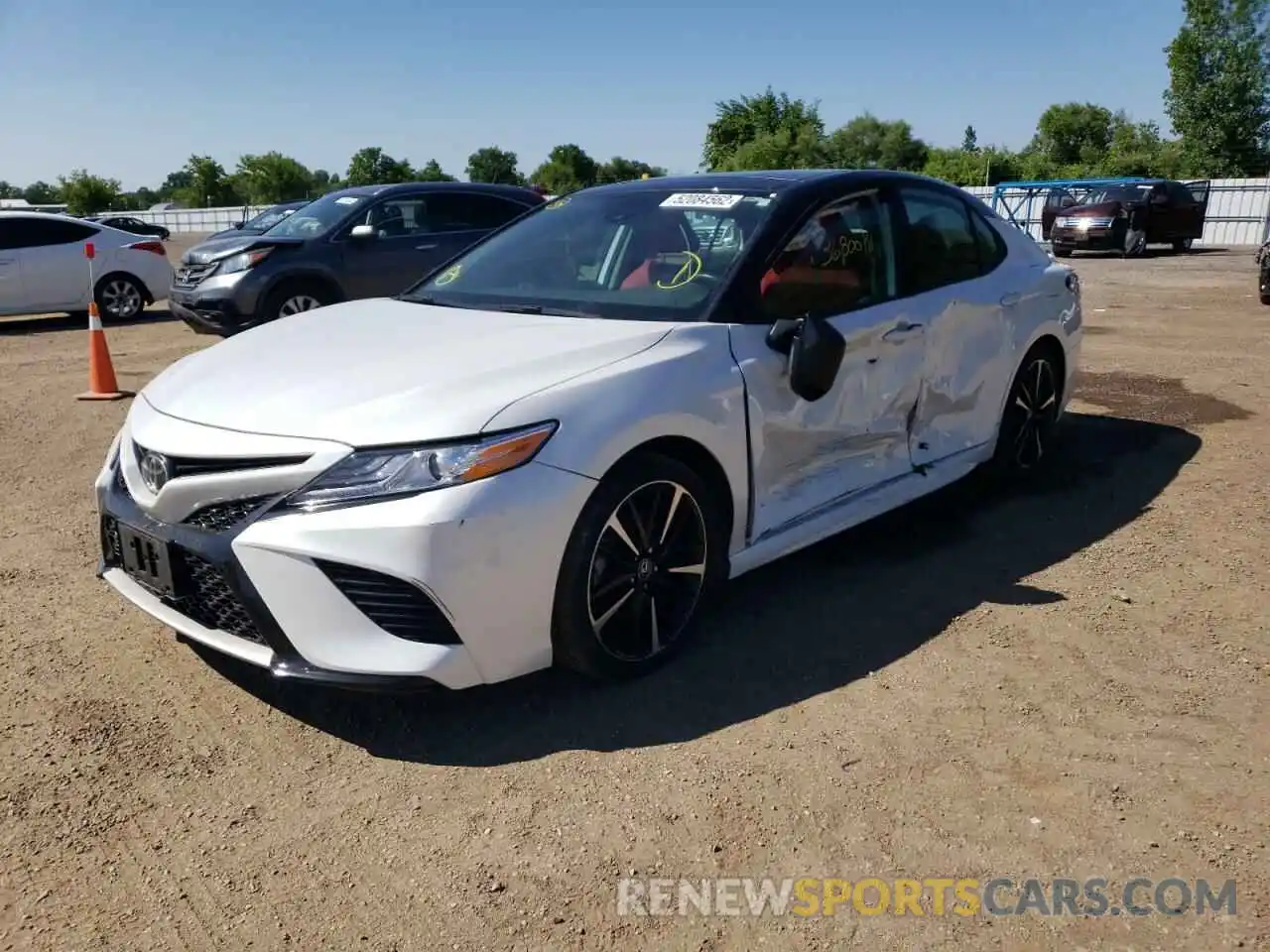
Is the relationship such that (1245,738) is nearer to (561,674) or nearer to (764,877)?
(764,877)

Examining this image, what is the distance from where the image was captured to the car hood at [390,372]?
9.93 ft

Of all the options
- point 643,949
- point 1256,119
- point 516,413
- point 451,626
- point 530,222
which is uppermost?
point 1256,119

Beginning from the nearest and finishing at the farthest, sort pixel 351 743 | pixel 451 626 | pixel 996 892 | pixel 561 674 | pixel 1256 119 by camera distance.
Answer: pixel 996 892, pixel 451 626, pixel 351 743, pixel 561 674, pixel 1256 119

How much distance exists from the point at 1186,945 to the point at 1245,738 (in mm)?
1017

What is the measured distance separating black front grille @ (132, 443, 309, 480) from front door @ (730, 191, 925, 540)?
149cm

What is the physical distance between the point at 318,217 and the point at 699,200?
7385 millimetres

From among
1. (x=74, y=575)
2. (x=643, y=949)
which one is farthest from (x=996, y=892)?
(x=74, y=575)

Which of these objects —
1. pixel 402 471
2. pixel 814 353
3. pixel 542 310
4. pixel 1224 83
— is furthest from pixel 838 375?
pixel 1224 83

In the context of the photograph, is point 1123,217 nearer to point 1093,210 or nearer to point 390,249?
point 1093,210

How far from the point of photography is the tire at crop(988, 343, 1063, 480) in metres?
5.31

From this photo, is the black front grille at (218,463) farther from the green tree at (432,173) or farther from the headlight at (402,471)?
the green tree at (432,173)

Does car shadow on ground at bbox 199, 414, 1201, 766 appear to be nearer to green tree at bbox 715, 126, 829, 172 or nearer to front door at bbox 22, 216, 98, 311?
front door at bbox 22, 216, 98, 311

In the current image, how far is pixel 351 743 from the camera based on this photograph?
3.18m

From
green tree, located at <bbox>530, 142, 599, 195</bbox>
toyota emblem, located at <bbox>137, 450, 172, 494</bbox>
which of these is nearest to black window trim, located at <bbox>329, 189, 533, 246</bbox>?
toyota emblem, located at <bbox>137, 450, 172, 494</bbox>
